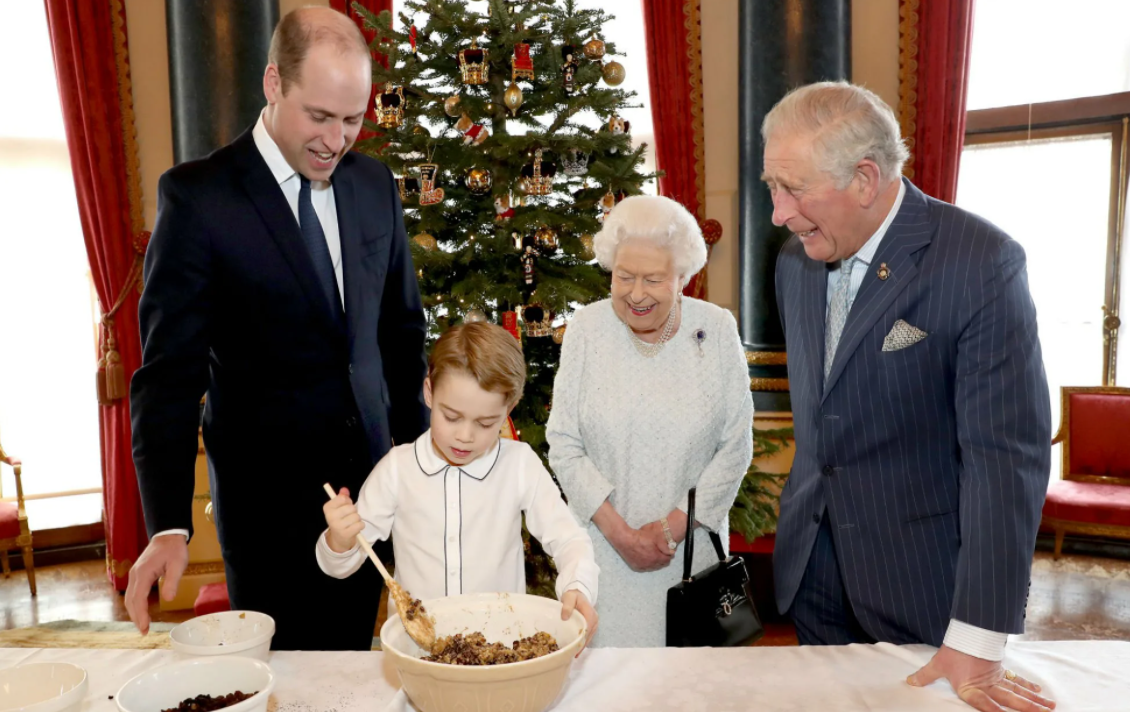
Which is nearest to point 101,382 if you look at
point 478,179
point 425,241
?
point 425,241

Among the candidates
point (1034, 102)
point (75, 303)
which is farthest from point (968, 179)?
point (75, 303)

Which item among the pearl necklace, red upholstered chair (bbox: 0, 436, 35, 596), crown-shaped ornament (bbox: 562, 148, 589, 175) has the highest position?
crown-shaped ornament (bbox: 562, 148, 589, 175)

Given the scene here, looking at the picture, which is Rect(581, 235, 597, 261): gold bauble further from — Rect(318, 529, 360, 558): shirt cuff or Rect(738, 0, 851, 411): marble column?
Rect(318, 529, 360, 558): shirt cuff

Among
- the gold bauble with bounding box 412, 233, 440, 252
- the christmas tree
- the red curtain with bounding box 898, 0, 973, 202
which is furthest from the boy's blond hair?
the red curtain with bounding box 898, 0, 973, 202

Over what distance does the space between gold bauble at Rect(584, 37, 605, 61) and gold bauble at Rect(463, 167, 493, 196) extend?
1.97ft

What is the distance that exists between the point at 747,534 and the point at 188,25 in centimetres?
384

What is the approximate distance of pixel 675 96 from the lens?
18.3ft

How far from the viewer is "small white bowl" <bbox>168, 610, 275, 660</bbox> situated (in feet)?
4.71

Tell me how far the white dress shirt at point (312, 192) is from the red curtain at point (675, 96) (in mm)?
3831

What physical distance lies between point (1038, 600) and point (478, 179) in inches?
144

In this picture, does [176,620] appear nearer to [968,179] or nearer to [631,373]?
[631,373]

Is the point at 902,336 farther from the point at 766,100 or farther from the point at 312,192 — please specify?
the point at 766,100

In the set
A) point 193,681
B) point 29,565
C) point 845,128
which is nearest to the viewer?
point 193,681

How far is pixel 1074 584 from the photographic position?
16.0 ft
